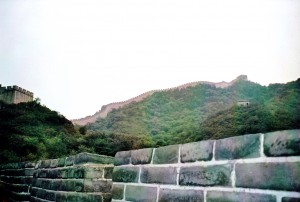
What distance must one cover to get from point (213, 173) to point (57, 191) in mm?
2042

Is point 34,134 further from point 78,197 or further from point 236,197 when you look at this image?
point 236,197

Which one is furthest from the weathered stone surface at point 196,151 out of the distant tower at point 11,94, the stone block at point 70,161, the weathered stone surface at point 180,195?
the distant tower at point 11,94

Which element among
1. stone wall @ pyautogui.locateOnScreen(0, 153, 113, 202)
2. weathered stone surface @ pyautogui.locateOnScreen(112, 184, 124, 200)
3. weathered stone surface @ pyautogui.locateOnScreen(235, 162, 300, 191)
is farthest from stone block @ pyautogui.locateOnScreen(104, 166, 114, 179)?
weathered stone surface @ pyautogui.locateOnScreen(235, 162, 300, 191)

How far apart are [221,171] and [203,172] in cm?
10

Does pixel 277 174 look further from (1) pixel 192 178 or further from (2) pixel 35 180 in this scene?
(2) pixel 35 180

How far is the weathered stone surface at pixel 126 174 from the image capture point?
1614mm

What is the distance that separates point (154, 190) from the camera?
1.43 m

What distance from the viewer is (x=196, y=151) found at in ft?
4.05

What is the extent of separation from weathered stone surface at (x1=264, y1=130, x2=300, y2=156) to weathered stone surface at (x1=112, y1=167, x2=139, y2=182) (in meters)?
0.87

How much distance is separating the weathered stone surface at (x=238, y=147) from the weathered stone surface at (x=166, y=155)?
27 centimetres

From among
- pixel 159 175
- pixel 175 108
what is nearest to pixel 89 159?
pixel 159 175

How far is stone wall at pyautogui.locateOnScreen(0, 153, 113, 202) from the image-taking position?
2207 mm

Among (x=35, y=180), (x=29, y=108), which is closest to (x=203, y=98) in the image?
(x=29, y=108)

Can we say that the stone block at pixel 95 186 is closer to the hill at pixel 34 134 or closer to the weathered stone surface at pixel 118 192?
the weathered stone surface at pixel 118 192
